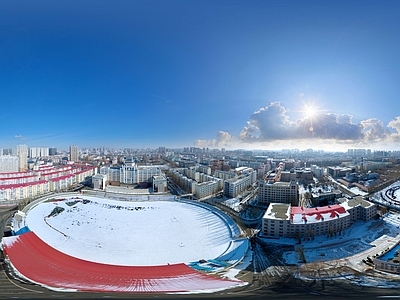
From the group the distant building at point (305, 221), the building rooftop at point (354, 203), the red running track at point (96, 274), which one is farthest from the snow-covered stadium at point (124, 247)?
the building rooftop at point (354, 203)

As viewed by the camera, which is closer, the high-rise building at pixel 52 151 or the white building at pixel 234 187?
the white building at pixel 234 187

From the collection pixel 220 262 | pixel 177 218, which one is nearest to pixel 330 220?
pixel 220 262

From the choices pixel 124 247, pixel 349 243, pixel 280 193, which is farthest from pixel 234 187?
pixel 124 247

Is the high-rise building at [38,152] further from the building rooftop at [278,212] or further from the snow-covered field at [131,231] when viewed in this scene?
the building rooftop at [278,212]

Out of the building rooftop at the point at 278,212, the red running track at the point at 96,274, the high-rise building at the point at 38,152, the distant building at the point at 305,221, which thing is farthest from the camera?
the high-rise building at the point at 38,152

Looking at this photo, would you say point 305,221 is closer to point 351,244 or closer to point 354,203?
point 351,244
